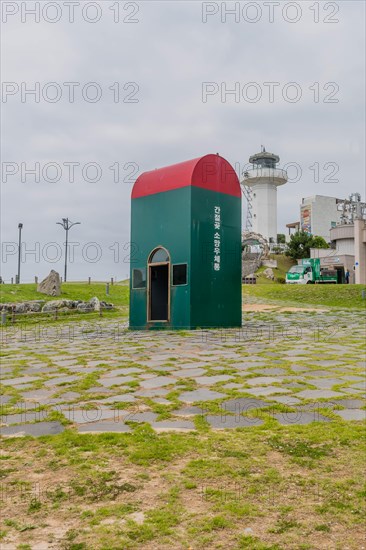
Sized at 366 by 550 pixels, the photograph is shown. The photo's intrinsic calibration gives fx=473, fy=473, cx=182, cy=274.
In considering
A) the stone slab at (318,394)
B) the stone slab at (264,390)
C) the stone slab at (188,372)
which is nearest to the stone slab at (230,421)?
the stone slab at (264,390)

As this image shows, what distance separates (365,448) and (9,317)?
55.5ft

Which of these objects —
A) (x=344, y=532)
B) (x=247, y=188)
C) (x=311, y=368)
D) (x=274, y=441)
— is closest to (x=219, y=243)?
(x=311, y=368)

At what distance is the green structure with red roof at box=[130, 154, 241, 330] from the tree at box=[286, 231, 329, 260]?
46.0 meters

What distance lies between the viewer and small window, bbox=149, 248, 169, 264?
14.0m

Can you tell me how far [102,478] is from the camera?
314 cm

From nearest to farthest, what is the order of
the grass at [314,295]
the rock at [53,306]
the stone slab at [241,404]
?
the stone slab at [241,404]
the rock at [53,306]
the grass at [314,295]

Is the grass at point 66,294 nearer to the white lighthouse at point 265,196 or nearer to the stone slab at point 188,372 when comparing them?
the stone slab at point 188,372

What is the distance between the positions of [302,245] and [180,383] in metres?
55.3

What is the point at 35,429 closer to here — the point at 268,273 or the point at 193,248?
the point at 193,248

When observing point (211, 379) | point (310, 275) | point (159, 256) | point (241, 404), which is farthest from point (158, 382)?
point (310, 275)

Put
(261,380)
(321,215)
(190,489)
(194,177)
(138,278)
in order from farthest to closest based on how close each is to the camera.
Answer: (321,215)
(138,278)
(194,177)
(261,380)
(190,489)

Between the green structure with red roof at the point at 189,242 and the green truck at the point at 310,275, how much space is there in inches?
1141

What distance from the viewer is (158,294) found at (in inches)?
621

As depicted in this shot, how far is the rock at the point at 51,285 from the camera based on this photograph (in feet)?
90.4
